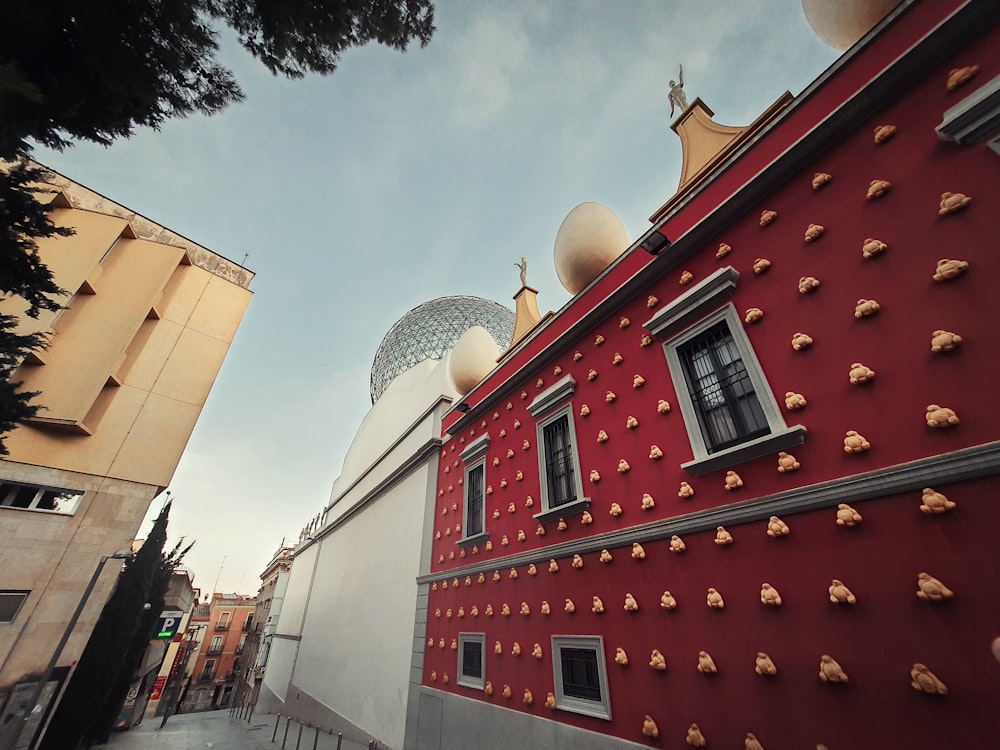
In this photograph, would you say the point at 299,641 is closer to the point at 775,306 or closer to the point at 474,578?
the point at 474,578

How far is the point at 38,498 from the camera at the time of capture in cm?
1128

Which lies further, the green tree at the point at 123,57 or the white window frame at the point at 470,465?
the white window frame at the point at 470,465

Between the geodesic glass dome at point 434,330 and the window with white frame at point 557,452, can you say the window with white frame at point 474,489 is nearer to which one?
the window with white frame at point 557,452

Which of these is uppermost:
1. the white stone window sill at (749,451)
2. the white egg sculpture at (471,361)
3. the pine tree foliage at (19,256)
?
the white egg sculpture at (471,361)

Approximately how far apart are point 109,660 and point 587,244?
2246 cm

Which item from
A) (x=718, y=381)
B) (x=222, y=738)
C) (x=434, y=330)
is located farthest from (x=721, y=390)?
(x=222, y=738)

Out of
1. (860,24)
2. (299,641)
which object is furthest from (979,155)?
(299,641)

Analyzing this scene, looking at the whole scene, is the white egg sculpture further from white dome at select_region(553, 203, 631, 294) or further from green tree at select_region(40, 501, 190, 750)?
green tree at select_region(40, 501, 190, 750)

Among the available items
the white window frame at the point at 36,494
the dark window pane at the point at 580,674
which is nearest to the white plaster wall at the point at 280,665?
the white window frame at the point at 36,494

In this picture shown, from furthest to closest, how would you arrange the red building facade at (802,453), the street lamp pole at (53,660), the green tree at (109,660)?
1. the green tree at (109,660)
2. the street lamp pole at (53,660)
3. the red building facade at (802,453)

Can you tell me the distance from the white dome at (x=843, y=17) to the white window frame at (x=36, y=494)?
823 inches

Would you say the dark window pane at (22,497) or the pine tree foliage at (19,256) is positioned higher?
the pine tree foliage at (19,256)

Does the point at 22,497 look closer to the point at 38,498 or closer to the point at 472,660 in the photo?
the point at 38,498

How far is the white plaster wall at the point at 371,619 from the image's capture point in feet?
39.7
